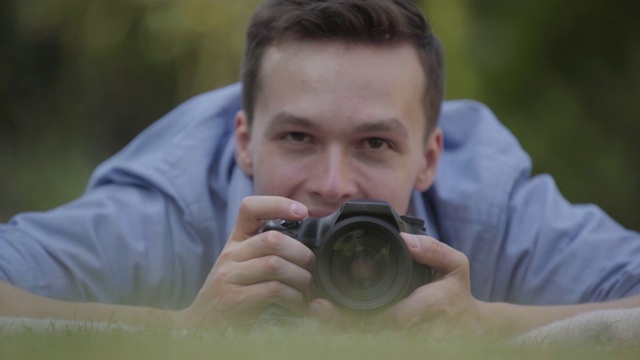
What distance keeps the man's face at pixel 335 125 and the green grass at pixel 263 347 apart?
69 centimetres

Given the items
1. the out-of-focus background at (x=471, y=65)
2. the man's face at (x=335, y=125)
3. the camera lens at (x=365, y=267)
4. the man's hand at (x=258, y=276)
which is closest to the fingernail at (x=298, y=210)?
the man's hand at (x=258, y=276)

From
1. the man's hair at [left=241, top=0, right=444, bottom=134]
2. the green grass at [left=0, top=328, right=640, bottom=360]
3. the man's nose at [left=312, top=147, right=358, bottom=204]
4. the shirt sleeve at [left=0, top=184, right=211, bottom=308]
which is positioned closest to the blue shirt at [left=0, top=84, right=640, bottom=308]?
the shirt sleeve at [left=0, top=184, right=211, bottom=308]

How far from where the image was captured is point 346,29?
254 cm

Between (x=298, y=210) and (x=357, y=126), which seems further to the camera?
(x=357, y=126)

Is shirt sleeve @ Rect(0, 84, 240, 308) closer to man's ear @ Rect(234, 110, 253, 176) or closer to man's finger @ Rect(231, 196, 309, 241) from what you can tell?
man's ear @ Rect(234, 110, 253, 176)

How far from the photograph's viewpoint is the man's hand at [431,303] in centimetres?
196

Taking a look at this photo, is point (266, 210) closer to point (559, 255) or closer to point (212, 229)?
point (212, 229)

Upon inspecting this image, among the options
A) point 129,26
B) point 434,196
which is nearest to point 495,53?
point 129,26

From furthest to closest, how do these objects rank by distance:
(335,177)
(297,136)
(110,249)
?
(110,249) → (297,136) → (335,177)

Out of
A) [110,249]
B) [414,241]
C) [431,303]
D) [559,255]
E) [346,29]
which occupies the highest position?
[346,29]

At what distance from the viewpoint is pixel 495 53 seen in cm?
537

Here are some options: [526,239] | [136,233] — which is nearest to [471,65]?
[526,239]

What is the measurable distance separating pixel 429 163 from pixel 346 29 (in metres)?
0.45

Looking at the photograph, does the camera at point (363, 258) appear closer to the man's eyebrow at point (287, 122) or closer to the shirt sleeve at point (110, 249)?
the man's eyebrow at point (287, 122)
